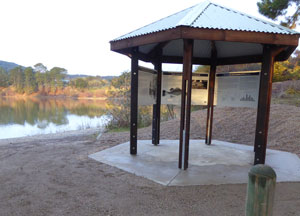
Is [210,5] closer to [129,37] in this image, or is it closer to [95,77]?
[129,37]

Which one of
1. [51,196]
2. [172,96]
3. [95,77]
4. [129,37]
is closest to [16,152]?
[51,196]

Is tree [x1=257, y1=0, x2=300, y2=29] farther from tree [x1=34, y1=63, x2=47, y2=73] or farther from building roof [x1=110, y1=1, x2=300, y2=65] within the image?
tree [x1=34, y1=63, x2=47, y2=73]

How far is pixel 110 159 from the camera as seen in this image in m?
4.29

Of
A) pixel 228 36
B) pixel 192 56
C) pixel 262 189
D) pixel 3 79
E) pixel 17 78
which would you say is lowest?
pixel 262 189

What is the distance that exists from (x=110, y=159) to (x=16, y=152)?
240 cm

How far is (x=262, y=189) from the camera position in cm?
130

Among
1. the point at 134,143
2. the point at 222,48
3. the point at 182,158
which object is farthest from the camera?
the point at 222,48

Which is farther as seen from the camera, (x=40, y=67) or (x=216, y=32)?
(x=40, y=67)

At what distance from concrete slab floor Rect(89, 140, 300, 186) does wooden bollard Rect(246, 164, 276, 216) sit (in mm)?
1901

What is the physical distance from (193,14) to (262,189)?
11.3ft

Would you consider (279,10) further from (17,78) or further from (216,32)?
(17,78)

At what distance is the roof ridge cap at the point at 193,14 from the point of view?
3.28 metres

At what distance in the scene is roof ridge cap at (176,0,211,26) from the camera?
3.28m

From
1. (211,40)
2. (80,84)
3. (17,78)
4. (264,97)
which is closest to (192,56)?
(211,40)
